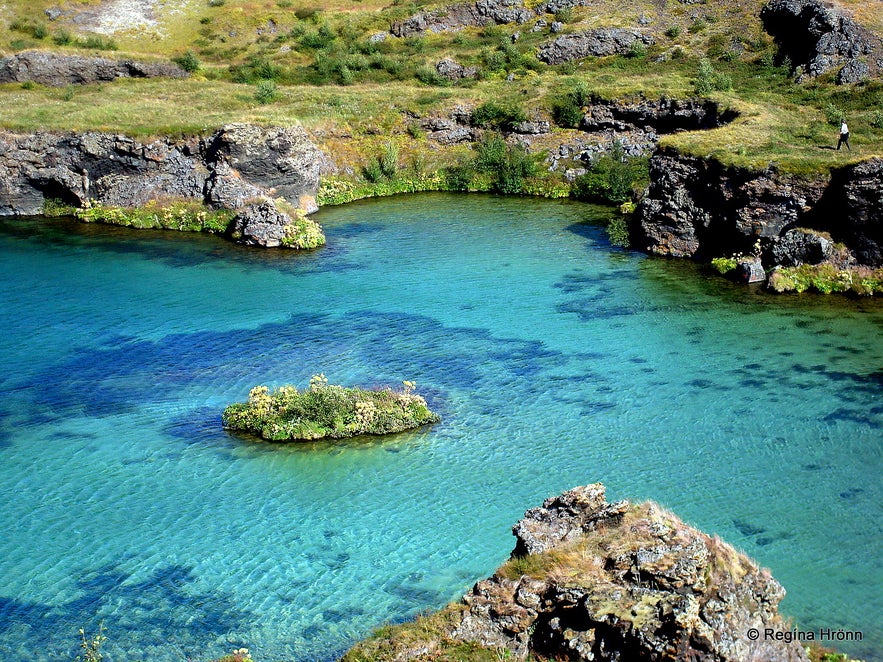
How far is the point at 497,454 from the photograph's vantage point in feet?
93.4

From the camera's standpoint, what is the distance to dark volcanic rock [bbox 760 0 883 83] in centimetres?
6725

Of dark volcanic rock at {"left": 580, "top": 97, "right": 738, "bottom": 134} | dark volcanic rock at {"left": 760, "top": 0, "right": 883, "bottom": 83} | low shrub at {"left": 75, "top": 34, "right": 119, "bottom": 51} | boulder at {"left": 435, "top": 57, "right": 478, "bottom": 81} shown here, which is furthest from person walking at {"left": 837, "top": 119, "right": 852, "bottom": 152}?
low shrub at {"left": 75, "top": 34, "right": 119, "bottom": 51}

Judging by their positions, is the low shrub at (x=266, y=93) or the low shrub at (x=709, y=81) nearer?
the low shrub at (x=709, y=81)

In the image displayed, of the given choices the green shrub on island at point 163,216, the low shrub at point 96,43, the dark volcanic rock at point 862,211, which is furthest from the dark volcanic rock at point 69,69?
the dark volcanic rock at point 862,211

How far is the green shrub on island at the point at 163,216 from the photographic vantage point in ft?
189

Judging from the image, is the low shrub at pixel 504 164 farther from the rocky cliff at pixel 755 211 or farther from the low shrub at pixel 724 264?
the low shrub at pixel 724 264

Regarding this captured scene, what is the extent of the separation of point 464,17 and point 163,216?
52.4m

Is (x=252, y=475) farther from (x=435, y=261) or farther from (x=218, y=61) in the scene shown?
(x=218, y=61)

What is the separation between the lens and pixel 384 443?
2980 cm

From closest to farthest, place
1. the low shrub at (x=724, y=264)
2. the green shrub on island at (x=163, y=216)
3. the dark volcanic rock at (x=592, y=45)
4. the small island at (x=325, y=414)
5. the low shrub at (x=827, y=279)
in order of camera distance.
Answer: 1. the small island at (x=325, y=414)
2. the low shrub at (x=827, y=279)
3. the low shrub at (x=724, y=264)
4. the green shrub on island at (x=163, y=216)
5. the dark volcanic rock at (x=592, y=45)

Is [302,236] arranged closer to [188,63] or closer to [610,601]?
[610,601]

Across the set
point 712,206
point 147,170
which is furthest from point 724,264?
point 147,170

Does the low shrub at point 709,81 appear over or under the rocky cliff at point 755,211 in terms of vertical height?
over

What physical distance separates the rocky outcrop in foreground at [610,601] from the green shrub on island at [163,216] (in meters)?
45.0
